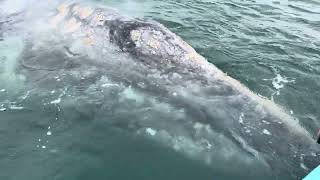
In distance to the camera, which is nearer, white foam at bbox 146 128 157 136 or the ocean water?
the ocean water

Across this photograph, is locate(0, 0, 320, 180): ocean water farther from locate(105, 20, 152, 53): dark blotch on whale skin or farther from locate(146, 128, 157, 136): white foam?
locate(105, 20, 152, 53): dark blotch on whale skin

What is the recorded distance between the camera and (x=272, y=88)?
996 centimetres

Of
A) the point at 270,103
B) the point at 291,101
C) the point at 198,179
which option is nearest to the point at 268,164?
the point at 198,179

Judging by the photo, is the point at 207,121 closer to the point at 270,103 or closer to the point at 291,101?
the point at 270,103

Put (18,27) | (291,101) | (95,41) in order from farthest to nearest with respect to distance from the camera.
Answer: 1. (18,27)
2. (95,41)
3. (291,101)

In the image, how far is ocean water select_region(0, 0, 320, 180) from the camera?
7.14 metres

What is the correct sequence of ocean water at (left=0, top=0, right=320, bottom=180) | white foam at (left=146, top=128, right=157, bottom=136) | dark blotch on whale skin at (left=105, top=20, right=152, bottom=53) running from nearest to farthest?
ocean water at (left=0, top=0, right=320, bottom=180)
white foam at (left=146, top=128, right=157, bottom=136)
dark blotch on whale skin at (left=105, top=20, right=152, bottom=53)

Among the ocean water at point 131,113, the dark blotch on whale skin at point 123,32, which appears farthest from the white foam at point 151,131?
the dark blotch on whale skin at point 123,32

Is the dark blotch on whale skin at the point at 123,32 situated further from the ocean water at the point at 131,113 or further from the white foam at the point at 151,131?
the white foam at the point at 151,131

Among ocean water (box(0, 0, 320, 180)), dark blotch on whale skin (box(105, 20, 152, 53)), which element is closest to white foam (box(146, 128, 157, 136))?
ocean water (box(0, 0, 320, 180))

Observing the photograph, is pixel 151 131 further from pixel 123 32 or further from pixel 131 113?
pixel 123 32

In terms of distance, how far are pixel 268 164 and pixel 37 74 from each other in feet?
16.5

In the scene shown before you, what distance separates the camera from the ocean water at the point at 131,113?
7.14m

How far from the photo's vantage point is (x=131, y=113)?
8414mm
